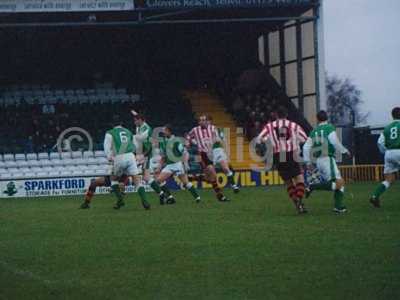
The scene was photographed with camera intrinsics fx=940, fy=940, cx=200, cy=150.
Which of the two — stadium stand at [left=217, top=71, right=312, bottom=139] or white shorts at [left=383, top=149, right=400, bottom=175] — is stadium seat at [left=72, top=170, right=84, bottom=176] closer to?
stadium stand at [left=217, top=71, right=312, bottom=139]

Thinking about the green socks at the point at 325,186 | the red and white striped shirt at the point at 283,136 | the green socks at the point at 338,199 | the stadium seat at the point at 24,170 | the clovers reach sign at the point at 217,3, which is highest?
the clovers reach sign at the point at 217,3

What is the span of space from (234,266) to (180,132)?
26200 millimetres

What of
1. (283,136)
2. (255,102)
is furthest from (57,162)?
(283,136)

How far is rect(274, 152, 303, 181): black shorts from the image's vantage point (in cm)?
1766

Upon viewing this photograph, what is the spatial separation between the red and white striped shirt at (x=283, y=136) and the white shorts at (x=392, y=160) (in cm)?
209

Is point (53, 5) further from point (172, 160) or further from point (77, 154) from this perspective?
point (172, 160)

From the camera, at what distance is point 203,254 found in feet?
37.6

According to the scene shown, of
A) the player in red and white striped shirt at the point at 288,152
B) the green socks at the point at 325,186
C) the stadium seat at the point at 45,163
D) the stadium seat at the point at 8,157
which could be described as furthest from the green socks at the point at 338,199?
the stadium seat at the point at 8,157

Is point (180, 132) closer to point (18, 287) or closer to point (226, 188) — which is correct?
point (226, 188)

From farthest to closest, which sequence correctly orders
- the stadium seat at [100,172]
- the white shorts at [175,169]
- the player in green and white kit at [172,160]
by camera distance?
the stadium seat at [100,172] < the white shorts at [175,169] < the player in green and white kit at [172,160]

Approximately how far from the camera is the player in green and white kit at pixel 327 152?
17531 millimetres

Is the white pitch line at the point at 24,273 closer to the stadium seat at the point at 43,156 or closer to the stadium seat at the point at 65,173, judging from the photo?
the stadium seat at the point at 65,173

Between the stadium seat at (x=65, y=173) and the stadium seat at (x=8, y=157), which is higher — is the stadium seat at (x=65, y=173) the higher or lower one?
the lower one

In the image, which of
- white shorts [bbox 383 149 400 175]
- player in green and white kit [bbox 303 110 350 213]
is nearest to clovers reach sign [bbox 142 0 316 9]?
white shorts [bbox 383 149 400 175]
